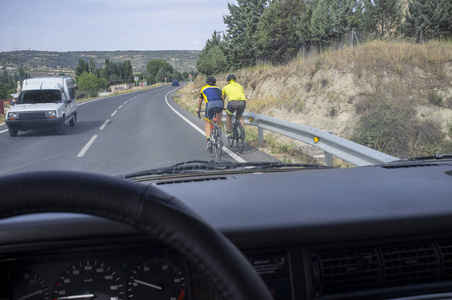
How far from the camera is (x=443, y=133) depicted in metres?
13.1

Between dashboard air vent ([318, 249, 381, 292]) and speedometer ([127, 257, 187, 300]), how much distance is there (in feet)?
2.32

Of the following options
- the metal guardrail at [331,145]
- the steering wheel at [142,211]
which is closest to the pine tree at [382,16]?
the metal guardrail at [331,145]

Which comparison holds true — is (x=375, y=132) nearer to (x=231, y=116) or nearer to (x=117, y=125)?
(x=231, y=116)

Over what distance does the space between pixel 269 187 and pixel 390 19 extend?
3111 cm

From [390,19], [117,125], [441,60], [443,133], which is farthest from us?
[390,19]

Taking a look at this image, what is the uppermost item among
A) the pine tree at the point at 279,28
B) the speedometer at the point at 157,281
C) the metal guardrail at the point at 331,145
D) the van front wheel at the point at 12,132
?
the pine tree at the point at 279,28

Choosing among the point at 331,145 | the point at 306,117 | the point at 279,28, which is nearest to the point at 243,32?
the point at 279,28

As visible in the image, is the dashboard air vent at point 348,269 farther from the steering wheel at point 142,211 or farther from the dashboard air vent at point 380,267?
the steering wheel at point 142,211

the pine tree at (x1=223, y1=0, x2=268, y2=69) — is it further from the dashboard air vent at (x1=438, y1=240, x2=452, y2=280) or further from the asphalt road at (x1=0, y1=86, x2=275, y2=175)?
the dashboard air vent at (x1=438, y1=240, x2=452, y2=280)

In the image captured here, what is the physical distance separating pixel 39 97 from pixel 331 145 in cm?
1321

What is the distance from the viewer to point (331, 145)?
7.97 meters

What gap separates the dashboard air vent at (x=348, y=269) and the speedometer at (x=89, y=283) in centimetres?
102

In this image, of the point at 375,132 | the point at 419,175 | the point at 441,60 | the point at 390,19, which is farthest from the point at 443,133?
the point at 390,19

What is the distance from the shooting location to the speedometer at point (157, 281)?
2.20 metres
